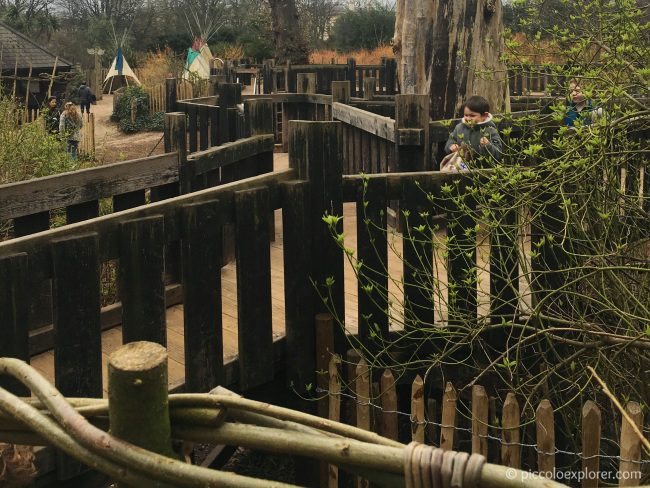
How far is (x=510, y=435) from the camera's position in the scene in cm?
358

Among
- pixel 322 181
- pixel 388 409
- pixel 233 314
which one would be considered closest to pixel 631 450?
pixel 388 409

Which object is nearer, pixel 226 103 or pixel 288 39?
pixel 226 103

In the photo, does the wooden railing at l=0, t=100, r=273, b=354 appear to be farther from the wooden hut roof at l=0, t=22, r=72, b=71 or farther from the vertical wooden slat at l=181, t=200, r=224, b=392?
the wooden hut roof at l=0, t=22, r=72, b=71

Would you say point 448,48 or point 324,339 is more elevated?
point 448,48

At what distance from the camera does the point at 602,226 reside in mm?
4500

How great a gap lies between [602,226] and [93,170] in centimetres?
249

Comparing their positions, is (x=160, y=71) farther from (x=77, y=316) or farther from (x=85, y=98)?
(x=77, y=316)

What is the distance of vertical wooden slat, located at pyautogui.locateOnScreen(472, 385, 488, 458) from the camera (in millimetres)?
3578

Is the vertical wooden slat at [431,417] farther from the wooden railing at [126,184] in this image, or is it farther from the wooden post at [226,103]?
the wooden post at [226,103]

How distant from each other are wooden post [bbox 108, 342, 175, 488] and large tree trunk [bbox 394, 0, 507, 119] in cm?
759

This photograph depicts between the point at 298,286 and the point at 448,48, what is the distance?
16.8 feet

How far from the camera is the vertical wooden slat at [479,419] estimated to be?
3.58 meters

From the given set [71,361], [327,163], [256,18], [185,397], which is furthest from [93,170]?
[256,18]

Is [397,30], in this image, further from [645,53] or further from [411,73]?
[645,53]
